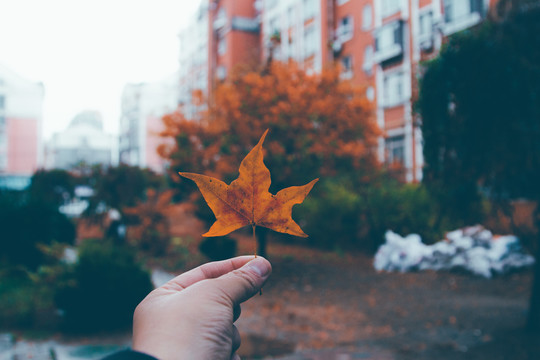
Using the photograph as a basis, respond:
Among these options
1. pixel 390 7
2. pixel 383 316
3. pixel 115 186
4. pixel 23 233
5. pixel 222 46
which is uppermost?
pixel 222 46

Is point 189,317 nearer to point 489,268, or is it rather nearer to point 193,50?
point 489,268

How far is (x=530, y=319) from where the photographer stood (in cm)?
577

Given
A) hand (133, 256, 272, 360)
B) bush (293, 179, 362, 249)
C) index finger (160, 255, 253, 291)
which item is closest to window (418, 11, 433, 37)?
bush (293, 179, 362, 249)

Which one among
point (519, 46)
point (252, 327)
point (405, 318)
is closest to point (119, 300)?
point (252, 327)

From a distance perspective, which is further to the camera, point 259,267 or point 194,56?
point 194,56

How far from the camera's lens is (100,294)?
5.79 metres

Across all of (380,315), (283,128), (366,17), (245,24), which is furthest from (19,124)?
(380,315)

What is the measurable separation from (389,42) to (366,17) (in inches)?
122

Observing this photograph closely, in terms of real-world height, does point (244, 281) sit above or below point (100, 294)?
above

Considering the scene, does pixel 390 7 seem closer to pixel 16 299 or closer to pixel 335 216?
pixel 335 216

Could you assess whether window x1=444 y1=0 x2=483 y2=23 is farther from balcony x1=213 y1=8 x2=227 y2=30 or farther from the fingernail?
balcony x1=213 y1=8 x2=227 y2=30

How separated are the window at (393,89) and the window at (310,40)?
6.27 meters

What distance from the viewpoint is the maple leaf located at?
129cm

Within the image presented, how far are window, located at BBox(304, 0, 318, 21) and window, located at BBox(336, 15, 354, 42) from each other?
7.56ft
